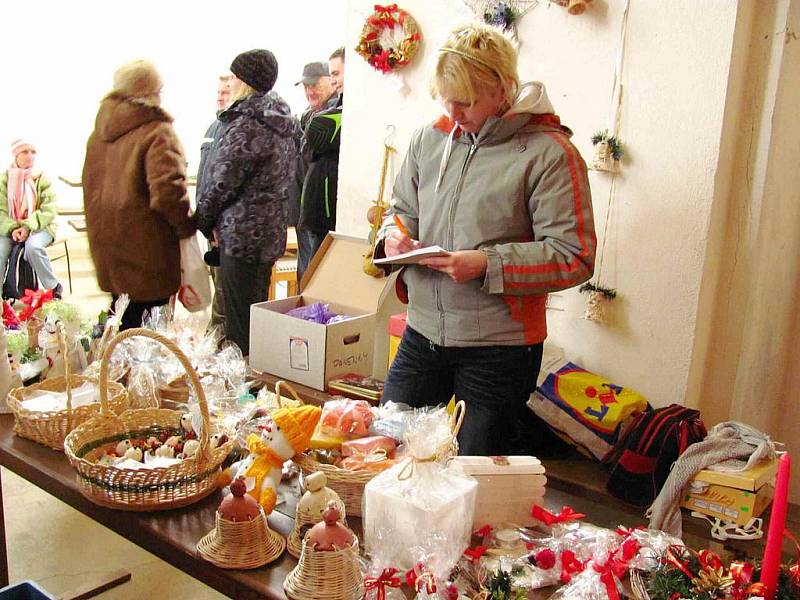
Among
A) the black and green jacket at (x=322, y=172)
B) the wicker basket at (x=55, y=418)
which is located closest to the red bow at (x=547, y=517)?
the wicker basket at (x=55, y=418)

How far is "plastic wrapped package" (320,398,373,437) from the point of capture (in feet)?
5.06

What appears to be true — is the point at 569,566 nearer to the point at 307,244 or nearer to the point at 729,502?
the point at 729,502

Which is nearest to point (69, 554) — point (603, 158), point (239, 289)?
point (239, 289)

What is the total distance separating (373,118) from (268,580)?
218 centimetres

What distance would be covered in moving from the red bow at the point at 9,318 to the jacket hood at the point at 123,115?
0.90m

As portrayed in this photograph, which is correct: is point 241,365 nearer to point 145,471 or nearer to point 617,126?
point 145,471

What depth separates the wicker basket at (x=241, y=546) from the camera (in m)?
1.30

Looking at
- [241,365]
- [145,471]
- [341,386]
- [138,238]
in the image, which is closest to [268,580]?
[145,471]

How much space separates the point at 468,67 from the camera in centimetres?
169

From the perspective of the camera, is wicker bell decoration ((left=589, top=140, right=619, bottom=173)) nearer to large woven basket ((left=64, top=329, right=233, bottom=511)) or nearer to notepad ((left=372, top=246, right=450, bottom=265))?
notepad ((left=372, top=246, right=450, bottom=265))

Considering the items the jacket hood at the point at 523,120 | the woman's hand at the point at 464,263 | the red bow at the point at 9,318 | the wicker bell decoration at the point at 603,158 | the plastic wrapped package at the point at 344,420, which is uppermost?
the jacket hood at the point at 523,120

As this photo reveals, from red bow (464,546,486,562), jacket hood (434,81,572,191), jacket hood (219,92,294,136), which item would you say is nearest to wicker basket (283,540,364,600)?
red bow (464,546,486,562)

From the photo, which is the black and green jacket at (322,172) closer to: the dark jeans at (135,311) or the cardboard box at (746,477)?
the dark jeans at (135,311)

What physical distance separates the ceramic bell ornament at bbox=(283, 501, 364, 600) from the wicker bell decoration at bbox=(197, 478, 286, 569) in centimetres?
12
